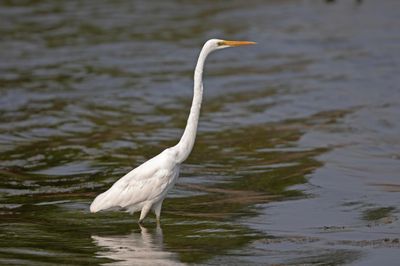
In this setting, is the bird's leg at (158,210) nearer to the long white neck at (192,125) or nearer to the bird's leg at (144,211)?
the bird's leg at (144,211)

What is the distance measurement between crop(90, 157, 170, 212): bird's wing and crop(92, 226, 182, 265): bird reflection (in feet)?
1.17

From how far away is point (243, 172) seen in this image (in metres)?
13.3

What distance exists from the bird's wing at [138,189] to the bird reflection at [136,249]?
358mm

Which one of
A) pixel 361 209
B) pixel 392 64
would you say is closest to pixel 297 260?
pixel 361 209

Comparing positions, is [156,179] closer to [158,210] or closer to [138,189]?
[138,189]

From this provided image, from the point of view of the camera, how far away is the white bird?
10383mm

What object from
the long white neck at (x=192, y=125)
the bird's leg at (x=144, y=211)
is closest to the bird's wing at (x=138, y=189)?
the bird's leg at (x=144, y=211)

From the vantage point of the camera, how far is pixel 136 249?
9523 mm

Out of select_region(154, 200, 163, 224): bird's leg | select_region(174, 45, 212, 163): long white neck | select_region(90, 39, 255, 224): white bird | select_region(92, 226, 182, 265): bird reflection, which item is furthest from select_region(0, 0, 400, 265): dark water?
select_region(174, 45, 212, 163): long white neck

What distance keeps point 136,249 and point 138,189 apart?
1.07m

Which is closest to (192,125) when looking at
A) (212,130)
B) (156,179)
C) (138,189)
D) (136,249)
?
(156,179)

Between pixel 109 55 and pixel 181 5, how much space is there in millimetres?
8521

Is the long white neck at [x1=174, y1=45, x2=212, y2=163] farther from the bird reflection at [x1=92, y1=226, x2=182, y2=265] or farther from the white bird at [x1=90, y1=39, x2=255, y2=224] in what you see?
the bird reflection at [x1=92, y1=226, x2=182, y2=265]

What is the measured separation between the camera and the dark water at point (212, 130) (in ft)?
32.2
